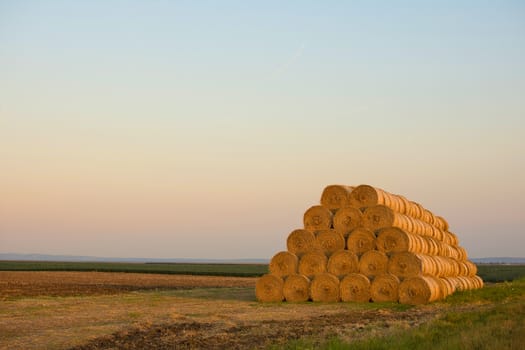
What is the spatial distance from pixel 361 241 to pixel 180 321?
745 centimetres

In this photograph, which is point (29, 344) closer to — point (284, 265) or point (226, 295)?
point (284, 265)

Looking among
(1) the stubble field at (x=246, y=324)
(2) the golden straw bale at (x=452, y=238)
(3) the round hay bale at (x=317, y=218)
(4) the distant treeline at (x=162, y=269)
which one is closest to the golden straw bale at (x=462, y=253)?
(2) the golden straw bale at (x=452, y=238)

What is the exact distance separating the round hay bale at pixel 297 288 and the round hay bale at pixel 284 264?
0.93 ft

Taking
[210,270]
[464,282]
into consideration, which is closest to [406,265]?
[464,282]

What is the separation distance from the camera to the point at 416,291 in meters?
19.4

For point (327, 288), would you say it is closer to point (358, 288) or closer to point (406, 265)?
point (358, 288)

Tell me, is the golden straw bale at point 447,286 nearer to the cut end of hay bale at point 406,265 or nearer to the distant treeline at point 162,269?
the cut end of hay bale at point 406,265

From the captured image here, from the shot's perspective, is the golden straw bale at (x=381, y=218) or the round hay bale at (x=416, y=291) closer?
the round hay bale at (x=416, y=291)

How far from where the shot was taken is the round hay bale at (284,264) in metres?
20.7

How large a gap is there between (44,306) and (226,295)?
6546 millimetres

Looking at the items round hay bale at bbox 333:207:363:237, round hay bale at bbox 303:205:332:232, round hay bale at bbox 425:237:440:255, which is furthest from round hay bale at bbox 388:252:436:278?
round hay bale at bbox 425:237:440:255

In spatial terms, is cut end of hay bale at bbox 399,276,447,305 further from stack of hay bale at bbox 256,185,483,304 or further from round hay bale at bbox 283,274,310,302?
round hay bale at bbox 283,274,310,302

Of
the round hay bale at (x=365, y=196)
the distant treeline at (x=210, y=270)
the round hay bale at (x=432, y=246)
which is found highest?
the round hay bale at (x=365, y=196)

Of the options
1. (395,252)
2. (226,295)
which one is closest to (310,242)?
(395,252)
